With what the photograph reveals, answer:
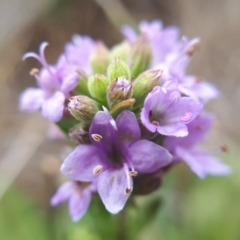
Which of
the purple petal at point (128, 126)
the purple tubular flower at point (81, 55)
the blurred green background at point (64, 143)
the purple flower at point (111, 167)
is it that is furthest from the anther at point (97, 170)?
the purple tubular flower at point (81, 55)

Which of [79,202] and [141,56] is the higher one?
[141,56]

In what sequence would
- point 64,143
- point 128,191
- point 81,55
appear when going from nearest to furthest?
point 128,191
point 81,55
point 64,143

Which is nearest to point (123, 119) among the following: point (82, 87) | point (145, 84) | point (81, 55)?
point (145, 84)

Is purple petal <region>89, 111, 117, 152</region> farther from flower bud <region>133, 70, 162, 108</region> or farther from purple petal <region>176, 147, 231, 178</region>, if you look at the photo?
purple petal <region>176, 147, 231, 178</region>

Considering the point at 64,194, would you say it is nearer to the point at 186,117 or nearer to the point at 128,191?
the point at 128,191

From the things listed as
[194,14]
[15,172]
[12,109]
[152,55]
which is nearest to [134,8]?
[194,14]

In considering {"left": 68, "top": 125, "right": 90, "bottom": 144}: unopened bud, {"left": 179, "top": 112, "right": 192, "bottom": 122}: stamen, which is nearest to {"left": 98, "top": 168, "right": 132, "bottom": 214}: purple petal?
{"left": 68, "top": 125, "right": 90, "bottom": 144}: unopened bud

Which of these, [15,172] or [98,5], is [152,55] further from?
[98,5]
